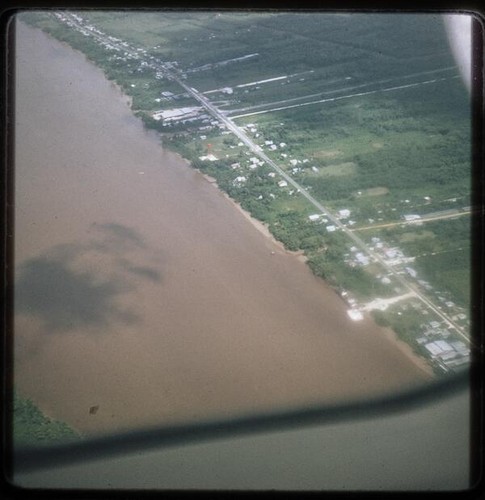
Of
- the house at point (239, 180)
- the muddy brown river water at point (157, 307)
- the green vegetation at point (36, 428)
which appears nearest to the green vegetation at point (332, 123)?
the house at point (239, 180)

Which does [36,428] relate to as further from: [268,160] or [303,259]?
→ [268,160]

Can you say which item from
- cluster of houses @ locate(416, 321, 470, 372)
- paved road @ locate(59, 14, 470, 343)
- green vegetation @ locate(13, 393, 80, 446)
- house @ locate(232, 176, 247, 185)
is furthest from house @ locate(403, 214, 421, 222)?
green vegetation @ locate(13, 393, 80, 446)

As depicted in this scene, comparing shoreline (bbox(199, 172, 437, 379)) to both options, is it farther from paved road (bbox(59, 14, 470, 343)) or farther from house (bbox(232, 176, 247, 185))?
paved road (bbox(59, 14, 470, 343))

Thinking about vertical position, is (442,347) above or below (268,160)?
below

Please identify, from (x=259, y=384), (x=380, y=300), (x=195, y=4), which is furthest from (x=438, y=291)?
(x=195, y=4)

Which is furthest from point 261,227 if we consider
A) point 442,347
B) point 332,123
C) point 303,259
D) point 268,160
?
point 332,123

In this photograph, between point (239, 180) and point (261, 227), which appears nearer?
point (261, 227)
